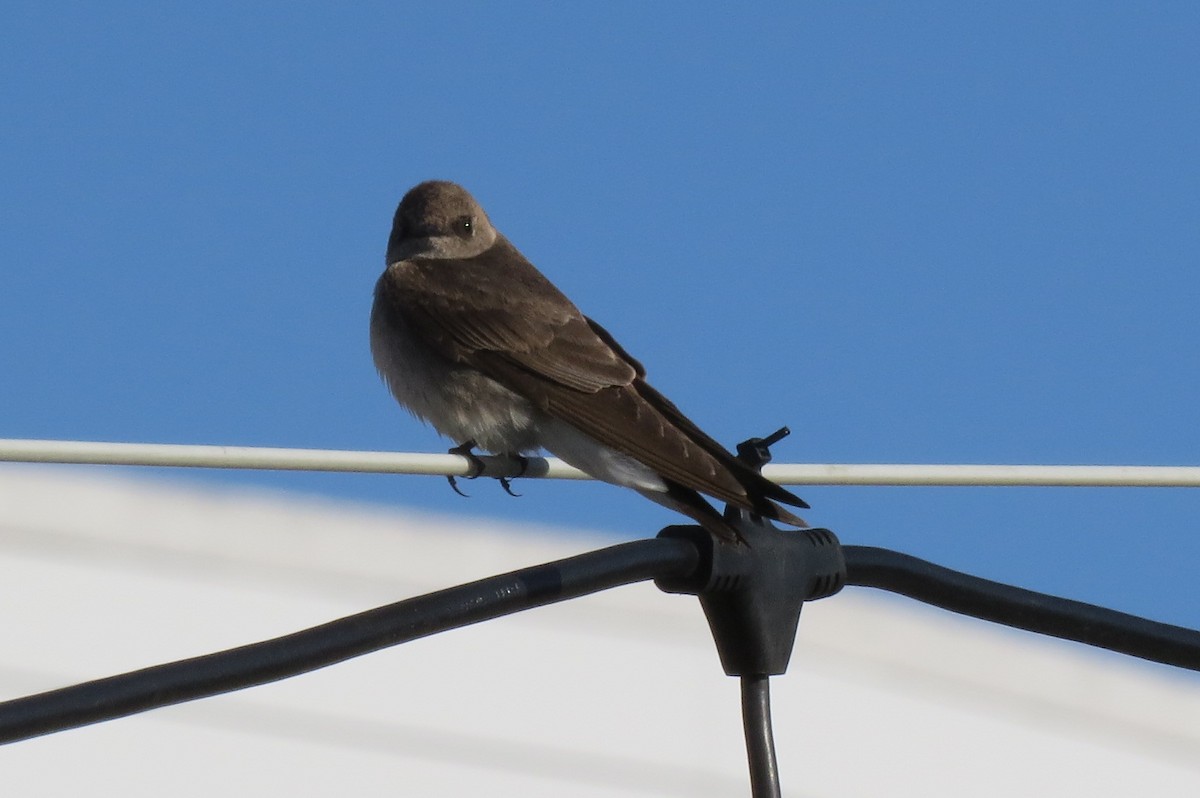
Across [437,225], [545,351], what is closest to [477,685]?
[437,225]

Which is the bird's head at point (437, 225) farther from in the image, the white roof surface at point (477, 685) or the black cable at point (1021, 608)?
the white roof surface at point (477, 685)

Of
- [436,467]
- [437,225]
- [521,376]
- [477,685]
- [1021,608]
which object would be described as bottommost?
[1021,608]

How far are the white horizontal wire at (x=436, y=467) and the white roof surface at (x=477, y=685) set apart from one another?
319 inches

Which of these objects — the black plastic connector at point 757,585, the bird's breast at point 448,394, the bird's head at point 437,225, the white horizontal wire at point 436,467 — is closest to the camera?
the black plastic connector at point 757,585

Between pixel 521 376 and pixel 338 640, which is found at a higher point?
pixel 521 376

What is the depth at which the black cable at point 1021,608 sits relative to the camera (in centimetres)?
253

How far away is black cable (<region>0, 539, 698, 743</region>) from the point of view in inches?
72.9

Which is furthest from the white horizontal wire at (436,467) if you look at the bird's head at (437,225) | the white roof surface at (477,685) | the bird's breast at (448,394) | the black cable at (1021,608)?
the white roof surface at (477,685)

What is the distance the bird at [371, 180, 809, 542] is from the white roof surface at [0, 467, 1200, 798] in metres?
5.82

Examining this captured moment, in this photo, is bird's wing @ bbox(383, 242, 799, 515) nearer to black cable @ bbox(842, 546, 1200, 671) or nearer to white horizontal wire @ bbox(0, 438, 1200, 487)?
white horizontal wire @ bbox(0, 438, 1200, 487)

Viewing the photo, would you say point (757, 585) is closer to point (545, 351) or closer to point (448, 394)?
point (545, 351)

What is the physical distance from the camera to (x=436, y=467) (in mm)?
3082

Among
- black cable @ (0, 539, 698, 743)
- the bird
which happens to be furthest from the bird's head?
black cable @ (0, 539, 698, 743)

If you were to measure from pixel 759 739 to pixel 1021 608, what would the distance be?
1.46ft
